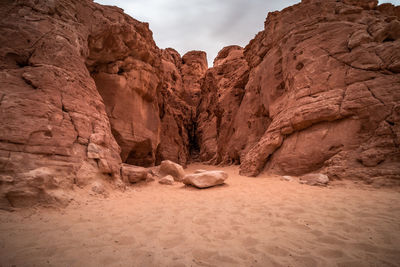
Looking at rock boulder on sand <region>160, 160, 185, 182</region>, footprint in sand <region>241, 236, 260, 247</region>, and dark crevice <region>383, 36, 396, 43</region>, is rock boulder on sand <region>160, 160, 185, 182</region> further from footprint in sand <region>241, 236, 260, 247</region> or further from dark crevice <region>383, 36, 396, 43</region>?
dark crevice <region>383, 36, 396, 43</region>

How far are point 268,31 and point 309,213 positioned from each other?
41.6ft

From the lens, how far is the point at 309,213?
3.23 metres

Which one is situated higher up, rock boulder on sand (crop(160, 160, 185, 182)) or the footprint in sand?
the footprint in sand

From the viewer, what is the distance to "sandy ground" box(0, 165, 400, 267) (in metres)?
1.92

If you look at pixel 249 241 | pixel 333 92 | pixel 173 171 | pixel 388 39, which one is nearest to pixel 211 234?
pixel 249 241

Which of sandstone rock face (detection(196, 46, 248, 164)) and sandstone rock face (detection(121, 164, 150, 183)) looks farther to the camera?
sandstone rock face (detection(196, 46, 248, 164))

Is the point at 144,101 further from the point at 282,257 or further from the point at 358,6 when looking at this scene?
the point at 358,6

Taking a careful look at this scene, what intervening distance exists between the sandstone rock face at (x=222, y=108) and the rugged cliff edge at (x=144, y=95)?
130 inches

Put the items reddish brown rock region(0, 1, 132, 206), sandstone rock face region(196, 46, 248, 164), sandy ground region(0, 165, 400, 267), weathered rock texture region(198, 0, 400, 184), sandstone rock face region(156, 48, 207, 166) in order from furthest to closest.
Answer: sandstone rock face region(156, 48, 207, 166)
sandstone rock face region(196, 46, 248, 164)
weathered rock texture region(198, 0, 400, 184)
reddish brown rock region(0, 1, 132, 206)
sandy ground region(0, 165, 400, 267)

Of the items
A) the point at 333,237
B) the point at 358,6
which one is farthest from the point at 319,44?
the point at 333,237

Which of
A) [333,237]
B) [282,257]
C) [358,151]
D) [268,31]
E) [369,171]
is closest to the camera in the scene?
[282,257]

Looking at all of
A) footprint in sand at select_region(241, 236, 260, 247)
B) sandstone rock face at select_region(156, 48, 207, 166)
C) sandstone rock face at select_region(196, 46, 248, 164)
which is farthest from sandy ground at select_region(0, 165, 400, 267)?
sandstone rock face at select_region(156, 48, 207, 166)

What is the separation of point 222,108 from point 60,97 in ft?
47.5

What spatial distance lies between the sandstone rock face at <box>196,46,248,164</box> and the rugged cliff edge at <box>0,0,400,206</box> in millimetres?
3292
